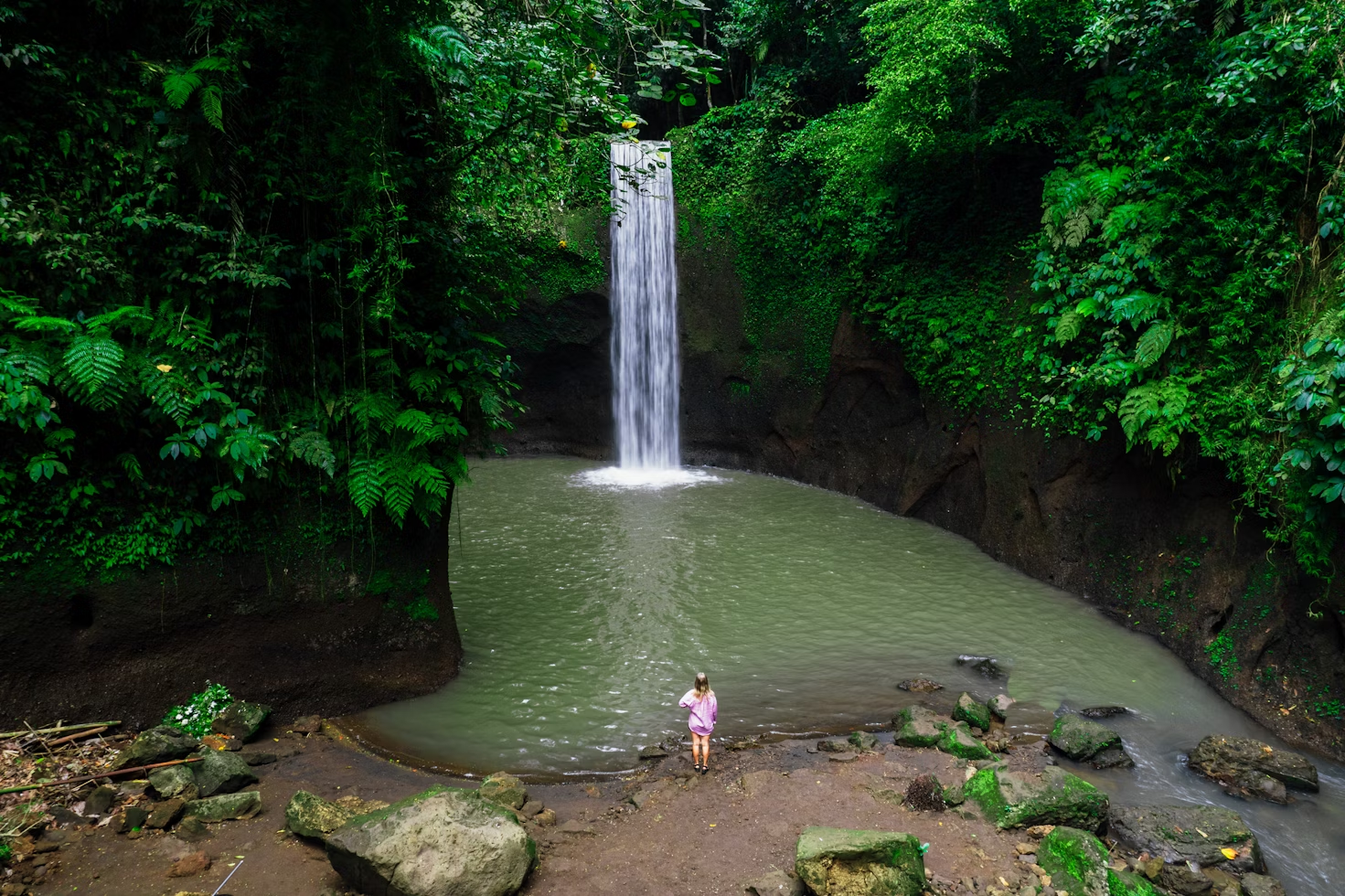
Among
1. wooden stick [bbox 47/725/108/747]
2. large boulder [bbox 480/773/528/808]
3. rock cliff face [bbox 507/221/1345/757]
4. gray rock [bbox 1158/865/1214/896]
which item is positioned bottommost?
gray rock [bbox 1158/865/1214/896]

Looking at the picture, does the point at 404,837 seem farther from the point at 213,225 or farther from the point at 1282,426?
the point at 1282,426

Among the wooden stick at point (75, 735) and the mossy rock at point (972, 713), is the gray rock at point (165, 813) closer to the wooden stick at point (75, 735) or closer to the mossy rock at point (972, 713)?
the wooden stick at point (75, 735)

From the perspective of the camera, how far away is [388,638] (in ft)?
21.6

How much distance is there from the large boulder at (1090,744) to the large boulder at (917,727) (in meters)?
0.88

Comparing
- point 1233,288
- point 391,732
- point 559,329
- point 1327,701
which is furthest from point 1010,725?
point 559,329

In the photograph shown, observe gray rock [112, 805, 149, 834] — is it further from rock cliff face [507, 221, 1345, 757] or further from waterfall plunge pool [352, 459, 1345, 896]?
rock cliff face [507, 221, 1345, 757]

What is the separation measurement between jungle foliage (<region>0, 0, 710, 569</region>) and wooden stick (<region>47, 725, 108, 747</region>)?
114 cm

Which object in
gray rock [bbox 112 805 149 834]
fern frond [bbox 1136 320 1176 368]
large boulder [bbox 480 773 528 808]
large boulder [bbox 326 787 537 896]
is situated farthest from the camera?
fern frond [bbox 1136 320 1176 368]

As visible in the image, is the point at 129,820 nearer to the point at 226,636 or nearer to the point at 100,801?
the point at 100,801

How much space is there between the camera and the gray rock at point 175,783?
471cm

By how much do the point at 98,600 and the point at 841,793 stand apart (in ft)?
17.2

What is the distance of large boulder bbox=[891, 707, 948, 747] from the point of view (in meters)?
6.01

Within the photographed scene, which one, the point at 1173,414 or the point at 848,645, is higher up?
the point at 1173,414

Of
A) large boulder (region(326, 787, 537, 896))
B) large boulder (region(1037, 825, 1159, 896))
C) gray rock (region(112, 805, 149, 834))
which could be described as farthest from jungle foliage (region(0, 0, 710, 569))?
large boulder (region(1037, 825, 1159, 896))
